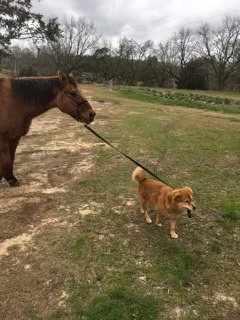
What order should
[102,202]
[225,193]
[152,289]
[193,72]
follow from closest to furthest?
[152,289] → [102,202] → [225,193] → [193,72]

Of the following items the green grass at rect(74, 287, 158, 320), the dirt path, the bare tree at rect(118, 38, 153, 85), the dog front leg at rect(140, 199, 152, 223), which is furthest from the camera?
the bare tree at rect(118, 38, 153, 85)

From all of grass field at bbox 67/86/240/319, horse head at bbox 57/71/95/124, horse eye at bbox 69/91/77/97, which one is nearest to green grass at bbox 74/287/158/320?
grass field at bbox 67/86/240/319

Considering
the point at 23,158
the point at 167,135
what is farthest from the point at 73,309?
the point at 167,135

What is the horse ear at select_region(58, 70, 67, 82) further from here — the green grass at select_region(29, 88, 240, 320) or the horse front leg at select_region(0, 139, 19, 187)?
the green grass at select_region(29, 88, 240, 320)

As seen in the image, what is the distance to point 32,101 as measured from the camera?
19.0ft

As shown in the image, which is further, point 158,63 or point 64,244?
point 158,63

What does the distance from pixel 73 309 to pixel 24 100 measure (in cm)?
369

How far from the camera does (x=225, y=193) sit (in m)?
6.18

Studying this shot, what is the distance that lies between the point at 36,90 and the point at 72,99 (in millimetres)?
681

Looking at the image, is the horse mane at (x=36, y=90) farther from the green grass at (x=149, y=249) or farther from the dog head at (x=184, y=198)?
the dog head at (x=184, y=198)

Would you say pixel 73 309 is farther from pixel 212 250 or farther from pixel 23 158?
pixel 23 158

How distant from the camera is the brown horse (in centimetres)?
566

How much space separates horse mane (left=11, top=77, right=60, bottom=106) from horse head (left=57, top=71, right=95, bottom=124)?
15 cm

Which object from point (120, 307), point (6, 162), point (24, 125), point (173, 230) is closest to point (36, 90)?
point (24, 125)
